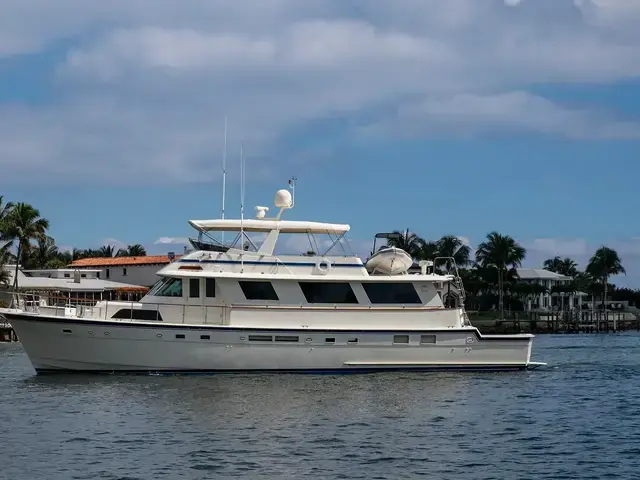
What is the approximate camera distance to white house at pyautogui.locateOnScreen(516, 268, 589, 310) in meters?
101

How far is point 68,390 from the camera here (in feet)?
82.1

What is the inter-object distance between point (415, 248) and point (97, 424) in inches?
2768

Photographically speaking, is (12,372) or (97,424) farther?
(12,372)

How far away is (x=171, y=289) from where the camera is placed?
93.0 ft

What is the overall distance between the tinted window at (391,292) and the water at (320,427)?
221 cm

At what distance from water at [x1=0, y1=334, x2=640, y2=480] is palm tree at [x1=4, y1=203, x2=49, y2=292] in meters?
33.7

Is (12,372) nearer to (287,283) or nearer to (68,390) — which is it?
(68,390)

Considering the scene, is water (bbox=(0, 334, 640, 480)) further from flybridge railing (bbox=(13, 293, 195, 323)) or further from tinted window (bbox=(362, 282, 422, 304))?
tinted window (bbox=(362, 282, 422, 304))

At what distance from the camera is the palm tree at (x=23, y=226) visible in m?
61.0

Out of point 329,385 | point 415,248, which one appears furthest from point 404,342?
point 415,248

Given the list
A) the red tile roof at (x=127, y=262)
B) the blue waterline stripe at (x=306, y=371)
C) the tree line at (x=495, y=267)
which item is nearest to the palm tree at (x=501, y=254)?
the tree line at (x=495, y=267)

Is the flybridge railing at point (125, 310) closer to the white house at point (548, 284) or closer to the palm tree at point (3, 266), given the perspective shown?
the palm tree at point (3, 266)

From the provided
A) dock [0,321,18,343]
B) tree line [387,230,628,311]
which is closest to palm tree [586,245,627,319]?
tree line [387,230,628,311]

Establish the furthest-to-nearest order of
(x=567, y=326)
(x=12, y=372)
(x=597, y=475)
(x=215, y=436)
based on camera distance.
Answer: (x=567, y=326) → (x=12, y=372) → (x=215, y=436) → (x=597, y=475)
